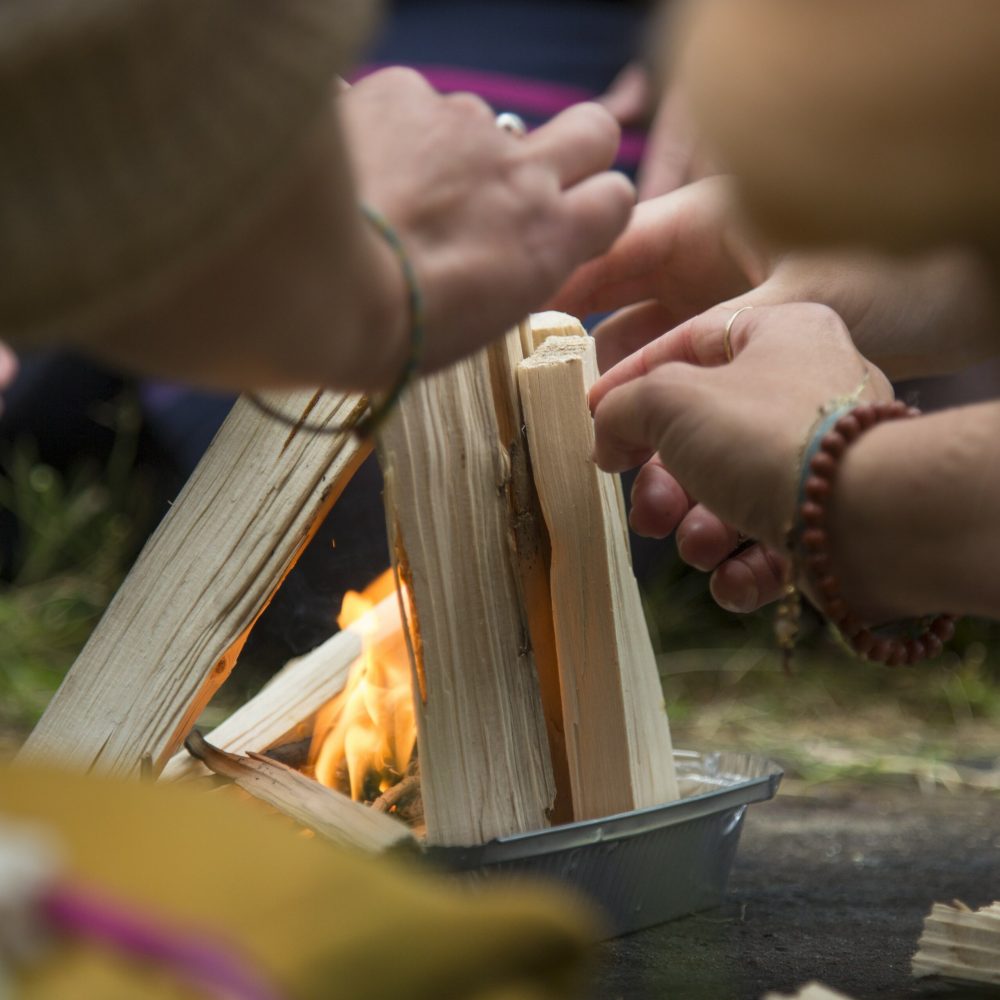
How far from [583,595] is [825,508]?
0.42 m

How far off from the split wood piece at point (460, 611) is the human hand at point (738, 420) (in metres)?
0.17

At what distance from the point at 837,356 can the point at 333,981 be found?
843mm

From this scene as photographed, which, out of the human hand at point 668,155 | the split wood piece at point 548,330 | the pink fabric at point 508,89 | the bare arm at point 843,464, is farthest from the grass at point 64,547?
the bare arm at point 843,464

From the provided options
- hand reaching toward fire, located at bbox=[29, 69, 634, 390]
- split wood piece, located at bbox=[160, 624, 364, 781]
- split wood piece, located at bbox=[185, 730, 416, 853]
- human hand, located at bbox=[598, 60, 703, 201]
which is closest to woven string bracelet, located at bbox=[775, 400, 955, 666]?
hand reaching toward fire, located at bbox=[29, 69, 634, 390]

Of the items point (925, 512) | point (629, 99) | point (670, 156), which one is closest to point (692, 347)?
point (925, 512)

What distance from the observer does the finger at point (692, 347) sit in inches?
53.6

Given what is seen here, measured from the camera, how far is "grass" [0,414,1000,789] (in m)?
2.79

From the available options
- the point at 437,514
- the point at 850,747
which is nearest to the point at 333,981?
the point at 437,514

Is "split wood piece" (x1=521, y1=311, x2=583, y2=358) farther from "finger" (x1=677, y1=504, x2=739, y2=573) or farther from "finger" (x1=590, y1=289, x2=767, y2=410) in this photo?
"finger" (x1=677, y1=504, x2=739, y2=573)

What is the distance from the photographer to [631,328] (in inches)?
69.7

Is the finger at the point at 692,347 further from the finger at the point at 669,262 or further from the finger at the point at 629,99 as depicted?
the finger at the point at 629,99

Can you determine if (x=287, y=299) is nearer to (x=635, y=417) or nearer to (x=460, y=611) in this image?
(x=635, y=417)

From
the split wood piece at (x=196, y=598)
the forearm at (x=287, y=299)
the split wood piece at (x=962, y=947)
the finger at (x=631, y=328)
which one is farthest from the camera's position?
the finger at (x=631, y=328)

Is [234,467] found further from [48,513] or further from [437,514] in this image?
[48,513]
